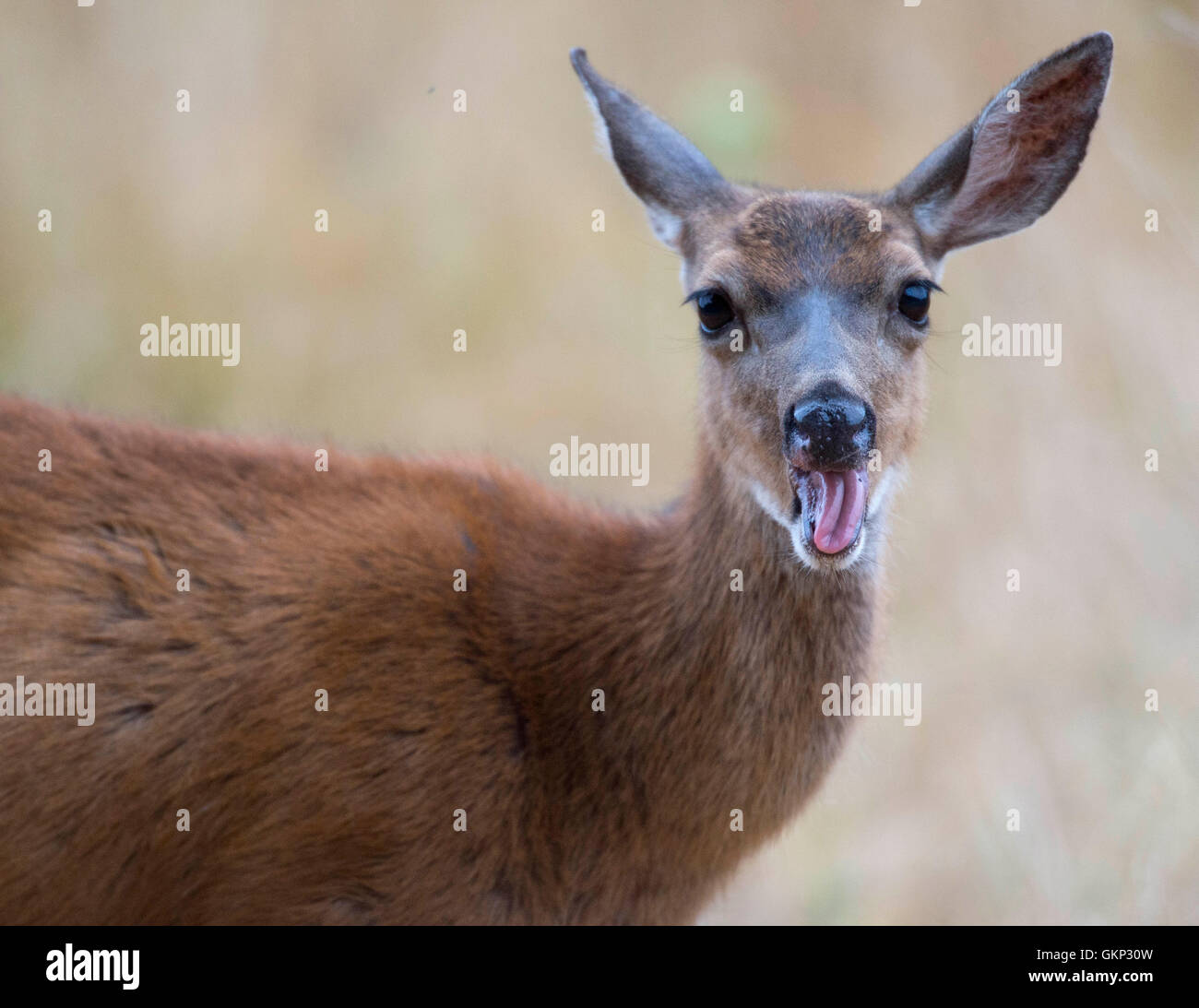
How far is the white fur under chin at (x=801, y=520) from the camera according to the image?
5.47 metres

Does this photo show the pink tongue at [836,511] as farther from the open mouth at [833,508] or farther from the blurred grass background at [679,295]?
the blurred grass background at [679,295]

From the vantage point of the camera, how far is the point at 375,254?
11.6 meters

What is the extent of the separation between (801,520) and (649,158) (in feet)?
6.09

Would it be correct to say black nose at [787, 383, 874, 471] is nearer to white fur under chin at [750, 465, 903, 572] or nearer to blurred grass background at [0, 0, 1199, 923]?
white fur under chin at [750, 465, 903, 572]

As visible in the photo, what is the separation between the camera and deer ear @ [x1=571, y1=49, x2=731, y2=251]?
6.50 metres

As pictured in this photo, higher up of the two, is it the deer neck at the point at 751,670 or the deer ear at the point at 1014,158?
the deer ear at the point at 1014,158

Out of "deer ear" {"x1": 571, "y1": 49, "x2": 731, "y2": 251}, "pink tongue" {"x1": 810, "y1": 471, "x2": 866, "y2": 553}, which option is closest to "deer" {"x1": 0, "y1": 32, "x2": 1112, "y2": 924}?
"pink tongue" {"x1": 810, "y1": 471, "x2": 866, "y2": 553}

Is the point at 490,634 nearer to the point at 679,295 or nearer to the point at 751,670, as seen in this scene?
the point at 751,670

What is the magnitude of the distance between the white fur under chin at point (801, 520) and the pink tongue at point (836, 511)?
5cm

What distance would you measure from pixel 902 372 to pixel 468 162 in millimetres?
6904

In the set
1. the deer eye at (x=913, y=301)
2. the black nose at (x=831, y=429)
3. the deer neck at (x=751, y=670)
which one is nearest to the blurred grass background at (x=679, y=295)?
the deer neck at (x=751, y=670)
